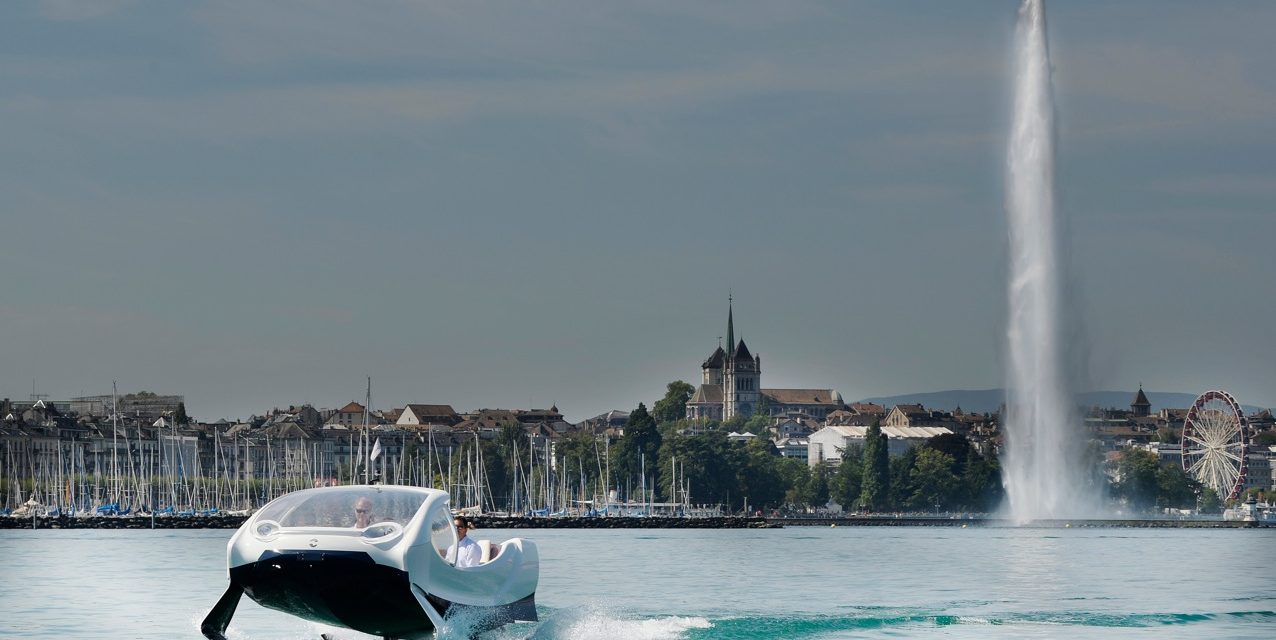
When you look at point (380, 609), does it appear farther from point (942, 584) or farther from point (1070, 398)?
point (1070, 398)

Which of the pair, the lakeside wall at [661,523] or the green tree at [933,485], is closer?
the lakeside wall at [661,523]

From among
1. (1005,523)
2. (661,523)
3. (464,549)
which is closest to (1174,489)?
(661,523)

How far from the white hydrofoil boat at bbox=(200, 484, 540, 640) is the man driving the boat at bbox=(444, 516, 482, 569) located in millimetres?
535

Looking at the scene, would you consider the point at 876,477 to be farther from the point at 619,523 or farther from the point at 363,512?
the point at 363,512

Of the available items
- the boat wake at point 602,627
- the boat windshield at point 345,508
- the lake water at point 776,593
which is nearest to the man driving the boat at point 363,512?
the boat windshield at point 345,508

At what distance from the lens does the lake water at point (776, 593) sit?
35.1 metres

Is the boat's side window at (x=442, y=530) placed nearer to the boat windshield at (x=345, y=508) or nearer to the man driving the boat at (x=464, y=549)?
the man driving the boat at (x=464, y=549)

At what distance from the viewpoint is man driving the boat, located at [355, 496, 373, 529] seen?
24.3 meters

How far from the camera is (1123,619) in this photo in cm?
3953

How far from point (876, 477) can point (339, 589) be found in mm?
174639

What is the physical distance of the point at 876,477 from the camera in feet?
644

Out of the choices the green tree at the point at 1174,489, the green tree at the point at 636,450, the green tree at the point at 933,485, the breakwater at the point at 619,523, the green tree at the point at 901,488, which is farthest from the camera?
the green tree at the point at 901,488

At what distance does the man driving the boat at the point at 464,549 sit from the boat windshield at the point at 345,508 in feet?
3.82

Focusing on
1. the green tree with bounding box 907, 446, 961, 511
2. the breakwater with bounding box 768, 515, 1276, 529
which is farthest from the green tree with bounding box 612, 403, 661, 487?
the green tree with bounding box 907, 446, 961, 511
